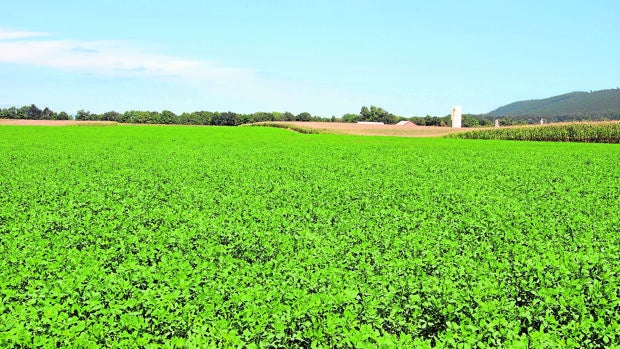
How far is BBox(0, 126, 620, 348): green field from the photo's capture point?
21.4 feet

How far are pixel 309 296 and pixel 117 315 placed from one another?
2.58 m

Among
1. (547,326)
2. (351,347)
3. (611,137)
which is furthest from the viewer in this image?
(611,137)

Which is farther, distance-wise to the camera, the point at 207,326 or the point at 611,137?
the point at 611,137

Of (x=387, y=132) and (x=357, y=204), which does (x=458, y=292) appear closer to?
(x=357, y=204)

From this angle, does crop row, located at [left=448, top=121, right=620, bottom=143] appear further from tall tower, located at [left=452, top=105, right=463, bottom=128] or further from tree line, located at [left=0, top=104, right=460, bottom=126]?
tree line, located at [left=0, top=104, right=460, bottom=126]

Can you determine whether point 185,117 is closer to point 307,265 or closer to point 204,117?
point 204,117

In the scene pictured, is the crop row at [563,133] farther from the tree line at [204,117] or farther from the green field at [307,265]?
the tree line at [204,117]

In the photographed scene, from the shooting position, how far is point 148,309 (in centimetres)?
716

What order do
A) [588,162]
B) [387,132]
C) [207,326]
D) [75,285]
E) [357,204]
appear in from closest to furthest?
1. [207,326]
2. [75,285]
3. [357,204]
4. [588,162]
5. [387,132]

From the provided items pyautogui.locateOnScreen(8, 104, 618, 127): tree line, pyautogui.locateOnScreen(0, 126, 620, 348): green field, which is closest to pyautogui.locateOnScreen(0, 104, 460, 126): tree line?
pyautogui.locateOnScreen(8, 104, 618, 127): tree line

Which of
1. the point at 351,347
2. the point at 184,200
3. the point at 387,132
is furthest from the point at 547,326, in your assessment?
the point at 387,132

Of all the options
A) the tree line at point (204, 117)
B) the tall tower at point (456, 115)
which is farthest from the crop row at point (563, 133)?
the tree line at point (204, 117)

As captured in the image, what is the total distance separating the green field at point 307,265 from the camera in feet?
21.4

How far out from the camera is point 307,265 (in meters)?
9.27
